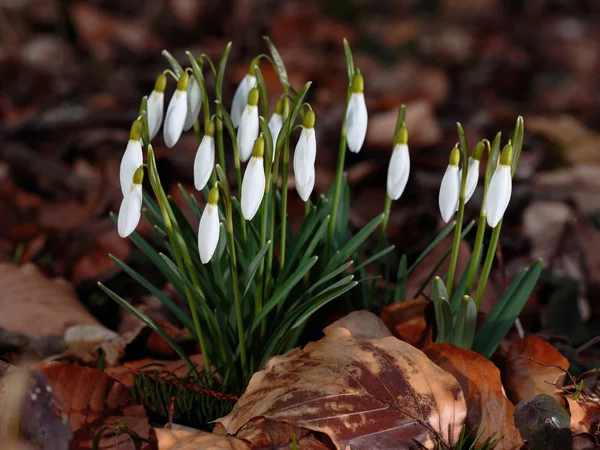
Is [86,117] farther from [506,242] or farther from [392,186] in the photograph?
[392,186]

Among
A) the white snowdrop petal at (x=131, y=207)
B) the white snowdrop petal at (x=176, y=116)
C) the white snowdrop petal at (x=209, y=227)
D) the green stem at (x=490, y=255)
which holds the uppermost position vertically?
the white snowdrop petal at (x=176, y=116)

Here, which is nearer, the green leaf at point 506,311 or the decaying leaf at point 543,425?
the decaying leaf at point 543,425

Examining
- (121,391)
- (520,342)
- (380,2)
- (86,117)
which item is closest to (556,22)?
(380,2)

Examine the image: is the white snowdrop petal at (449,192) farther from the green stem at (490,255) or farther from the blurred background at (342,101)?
the blurred background at (342,101)

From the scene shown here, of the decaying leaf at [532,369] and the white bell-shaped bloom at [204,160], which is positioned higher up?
the white bell-shaped bloom at [204,160]

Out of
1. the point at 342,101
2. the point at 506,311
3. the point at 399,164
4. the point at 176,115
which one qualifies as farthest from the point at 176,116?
the point at 342,101

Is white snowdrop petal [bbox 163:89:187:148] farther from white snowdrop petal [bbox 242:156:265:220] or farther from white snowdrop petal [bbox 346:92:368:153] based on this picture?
white snowdrop petal [bbox 346:92:368:153]

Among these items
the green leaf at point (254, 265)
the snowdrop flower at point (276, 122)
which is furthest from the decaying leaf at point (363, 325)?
the snowdrop flower at point (276, 122)
